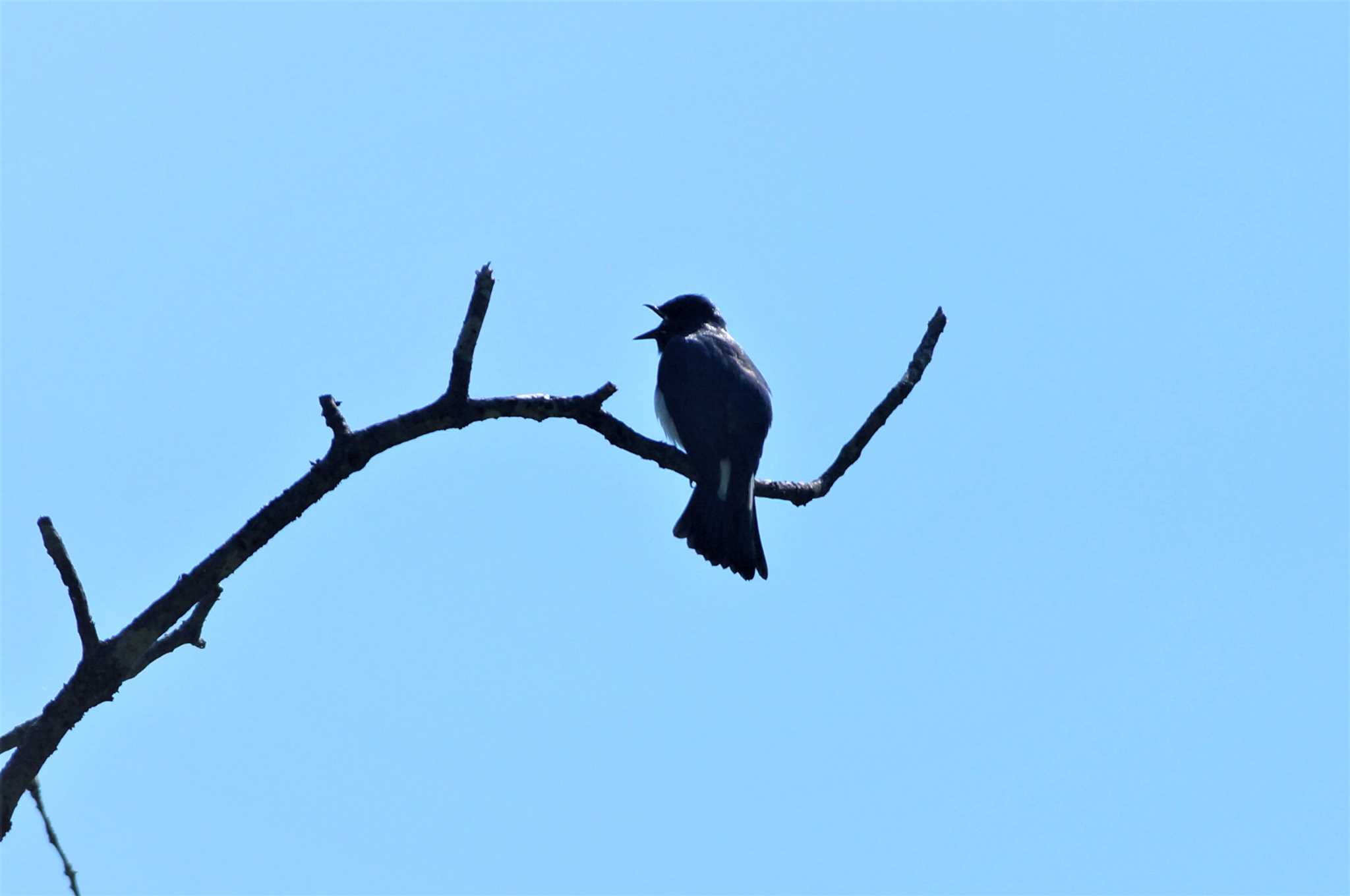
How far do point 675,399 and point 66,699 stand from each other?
5342 mm

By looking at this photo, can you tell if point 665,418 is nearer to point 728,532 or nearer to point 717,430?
point 717,430

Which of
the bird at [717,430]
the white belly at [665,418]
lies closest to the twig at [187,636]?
the bird at [717,430]

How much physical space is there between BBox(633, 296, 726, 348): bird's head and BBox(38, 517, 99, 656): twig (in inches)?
260

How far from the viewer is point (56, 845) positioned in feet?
13.5

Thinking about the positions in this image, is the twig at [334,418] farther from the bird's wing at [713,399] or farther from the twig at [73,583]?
the bird's wing at [713,399]

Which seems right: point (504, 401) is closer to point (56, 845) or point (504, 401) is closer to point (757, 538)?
point (56, 845)

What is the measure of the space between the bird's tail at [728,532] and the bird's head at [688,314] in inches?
108

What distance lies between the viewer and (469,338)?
201 inches

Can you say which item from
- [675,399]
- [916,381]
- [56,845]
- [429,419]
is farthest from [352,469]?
[675,399]

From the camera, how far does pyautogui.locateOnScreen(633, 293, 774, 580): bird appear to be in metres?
8.32

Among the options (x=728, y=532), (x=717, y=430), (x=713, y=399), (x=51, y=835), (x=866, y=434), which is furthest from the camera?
(x=713, y=399)

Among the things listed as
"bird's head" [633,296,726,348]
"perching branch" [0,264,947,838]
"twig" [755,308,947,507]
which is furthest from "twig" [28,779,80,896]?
"bird's head" [633,296,726,348]

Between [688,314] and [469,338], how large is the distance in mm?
6052

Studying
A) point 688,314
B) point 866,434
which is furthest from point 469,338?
point 688,314
